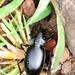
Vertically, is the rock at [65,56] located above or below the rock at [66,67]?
above

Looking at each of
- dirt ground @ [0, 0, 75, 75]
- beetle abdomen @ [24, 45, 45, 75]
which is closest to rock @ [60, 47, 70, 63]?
dirt ground @ [0, 0, 75, 75]

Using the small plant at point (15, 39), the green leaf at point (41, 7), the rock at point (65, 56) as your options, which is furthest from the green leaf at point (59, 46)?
the small plant at point (15, 39)

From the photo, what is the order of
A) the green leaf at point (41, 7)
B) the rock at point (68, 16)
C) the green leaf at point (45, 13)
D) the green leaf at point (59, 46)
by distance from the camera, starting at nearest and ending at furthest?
the rock at point (68, 16) → the green leaf at point (59, 46) → the green leaf at point (41, 7) → the green leaf at point (45, 13)

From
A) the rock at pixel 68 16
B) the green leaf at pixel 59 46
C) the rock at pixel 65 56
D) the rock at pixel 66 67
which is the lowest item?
the rock at pixel 66 67

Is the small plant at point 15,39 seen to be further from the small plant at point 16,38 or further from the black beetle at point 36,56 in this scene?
the black beetle at point 36,56

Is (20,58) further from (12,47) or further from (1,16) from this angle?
(1,16)

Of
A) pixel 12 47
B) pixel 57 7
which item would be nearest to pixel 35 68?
pixel 12 47

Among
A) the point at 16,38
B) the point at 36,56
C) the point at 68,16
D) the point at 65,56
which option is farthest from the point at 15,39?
the point at 68,16
